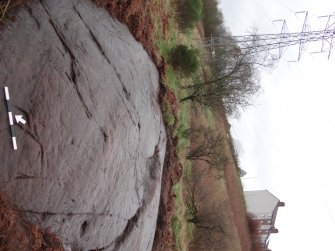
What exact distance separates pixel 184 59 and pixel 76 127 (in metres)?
7.69

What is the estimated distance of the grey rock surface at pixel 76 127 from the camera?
24.9ft

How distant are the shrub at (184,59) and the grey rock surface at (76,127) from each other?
4.44m

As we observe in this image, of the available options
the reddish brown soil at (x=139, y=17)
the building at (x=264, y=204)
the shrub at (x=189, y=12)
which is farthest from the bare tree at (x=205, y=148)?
the building at (x=264, y=204)

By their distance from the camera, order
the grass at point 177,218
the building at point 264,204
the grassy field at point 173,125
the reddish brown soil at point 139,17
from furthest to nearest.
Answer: the building at point 264,204, the grass at point 177,218, the grassy field at point 173,125, the reddish brown soil at point 139,17

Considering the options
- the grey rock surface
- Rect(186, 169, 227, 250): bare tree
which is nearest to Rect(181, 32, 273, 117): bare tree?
Rect(186, 169, 227, 250): bare tree

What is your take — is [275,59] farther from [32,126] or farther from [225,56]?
[32,126]

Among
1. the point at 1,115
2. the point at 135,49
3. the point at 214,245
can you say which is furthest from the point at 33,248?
the point at 214,245

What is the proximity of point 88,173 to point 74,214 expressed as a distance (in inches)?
31.9

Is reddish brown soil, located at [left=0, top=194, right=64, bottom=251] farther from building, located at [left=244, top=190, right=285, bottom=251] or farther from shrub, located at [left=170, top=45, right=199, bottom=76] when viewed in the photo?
building, located at [left=244, top=190, right=285, bottom=251]

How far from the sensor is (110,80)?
956 centimetres

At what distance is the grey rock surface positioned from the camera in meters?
7.58

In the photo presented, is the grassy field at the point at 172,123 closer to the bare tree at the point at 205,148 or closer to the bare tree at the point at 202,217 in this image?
the bare tree at the point at 202,217

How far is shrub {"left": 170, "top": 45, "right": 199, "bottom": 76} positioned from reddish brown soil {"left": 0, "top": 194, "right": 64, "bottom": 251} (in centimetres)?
897

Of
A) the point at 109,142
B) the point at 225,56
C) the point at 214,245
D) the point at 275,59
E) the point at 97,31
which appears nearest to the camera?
the point at 109,142
